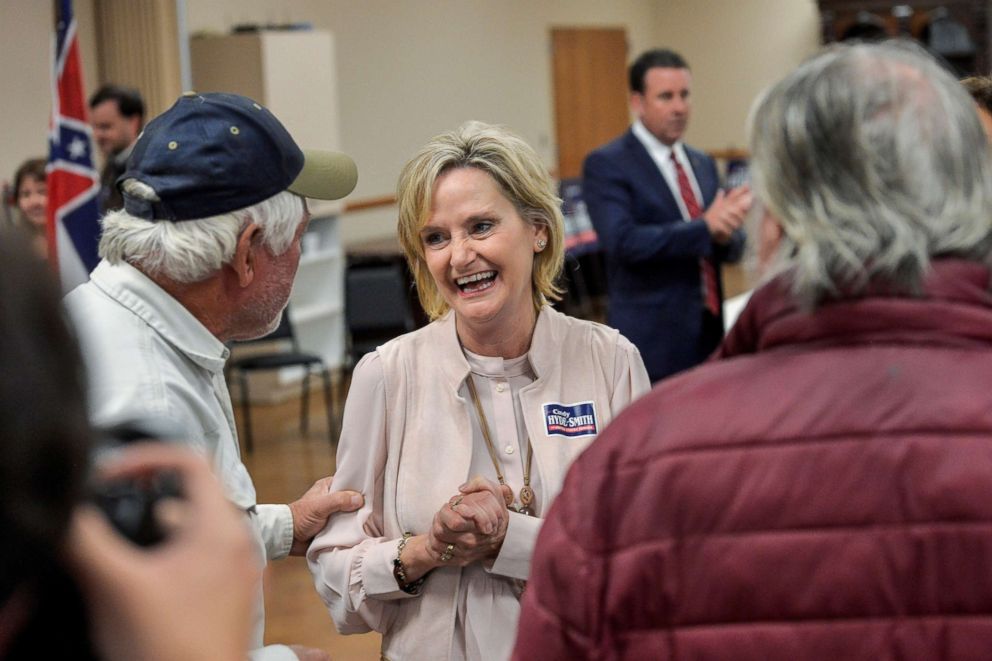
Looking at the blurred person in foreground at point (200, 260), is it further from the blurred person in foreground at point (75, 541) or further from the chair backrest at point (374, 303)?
the chair backrest at point (374, 303)

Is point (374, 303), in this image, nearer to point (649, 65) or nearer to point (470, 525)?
point (649, 65)

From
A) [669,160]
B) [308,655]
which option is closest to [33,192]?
[669,160]

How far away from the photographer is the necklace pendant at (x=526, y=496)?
217cm

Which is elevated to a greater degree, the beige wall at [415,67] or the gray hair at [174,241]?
the beige wall at [415,67]

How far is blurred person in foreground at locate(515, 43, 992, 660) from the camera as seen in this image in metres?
1.22

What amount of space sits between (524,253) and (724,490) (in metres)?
1.21

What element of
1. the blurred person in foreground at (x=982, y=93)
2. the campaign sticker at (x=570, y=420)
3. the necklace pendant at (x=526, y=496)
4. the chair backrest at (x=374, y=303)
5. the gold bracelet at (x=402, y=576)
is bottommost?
the chair backrest at (x=374, y=303)

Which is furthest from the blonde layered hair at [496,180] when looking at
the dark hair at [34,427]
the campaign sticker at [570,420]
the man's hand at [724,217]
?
the man's hand at [724,217]

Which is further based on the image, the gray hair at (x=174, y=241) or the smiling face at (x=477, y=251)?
the smiling face at (x=477, y=251)

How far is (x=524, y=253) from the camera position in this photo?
240 cm

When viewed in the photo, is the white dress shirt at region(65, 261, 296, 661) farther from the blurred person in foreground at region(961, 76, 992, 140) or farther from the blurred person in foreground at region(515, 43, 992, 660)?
the blurred person in foreground at region(961, 76, 992, 140)

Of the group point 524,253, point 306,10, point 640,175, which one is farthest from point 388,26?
point 524,253

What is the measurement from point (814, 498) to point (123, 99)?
6.05m

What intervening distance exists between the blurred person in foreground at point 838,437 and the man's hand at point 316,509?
0.95 metres
